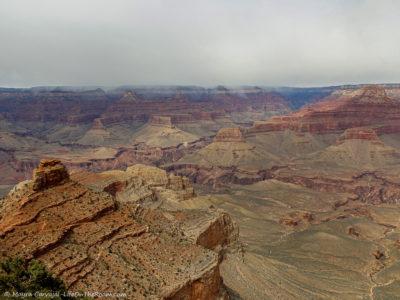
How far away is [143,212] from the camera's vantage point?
55750 mm

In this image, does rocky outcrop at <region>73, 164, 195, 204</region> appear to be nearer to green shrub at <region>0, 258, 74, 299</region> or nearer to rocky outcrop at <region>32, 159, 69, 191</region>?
rocky outcrop at <region>32, 159, 69, 191</region>

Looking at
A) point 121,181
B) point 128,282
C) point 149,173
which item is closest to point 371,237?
point 149,173

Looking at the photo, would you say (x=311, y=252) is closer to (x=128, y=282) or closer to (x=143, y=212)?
(x=143, y=212)

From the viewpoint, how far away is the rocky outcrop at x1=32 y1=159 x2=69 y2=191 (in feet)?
151

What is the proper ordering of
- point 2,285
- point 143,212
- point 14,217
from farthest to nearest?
point 143,212
point 14,217
point 2,285

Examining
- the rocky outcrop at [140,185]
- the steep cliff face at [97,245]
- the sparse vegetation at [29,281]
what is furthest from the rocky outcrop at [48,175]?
the rocky outcrop at [140,185]

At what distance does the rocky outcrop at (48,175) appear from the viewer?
46.1m

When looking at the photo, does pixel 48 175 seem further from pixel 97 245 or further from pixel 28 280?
pixel 28 280

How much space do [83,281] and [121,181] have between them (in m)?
62.5

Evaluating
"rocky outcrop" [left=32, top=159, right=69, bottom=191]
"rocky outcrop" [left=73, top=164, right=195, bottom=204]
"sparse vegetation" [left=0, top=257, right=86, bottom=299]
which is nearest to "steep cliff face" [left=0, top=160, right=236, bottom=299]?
"rocky outcrop" [left=32, top=159, right=69, bottom=191]

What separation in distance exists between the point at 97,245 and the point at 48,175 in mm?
8160

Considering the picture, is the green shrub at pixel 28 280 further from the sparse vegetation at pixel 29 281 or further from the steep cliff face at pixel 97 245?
the steep cliff face at pixel 97 245

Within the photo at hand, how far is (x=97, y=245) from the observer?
43.7 metres

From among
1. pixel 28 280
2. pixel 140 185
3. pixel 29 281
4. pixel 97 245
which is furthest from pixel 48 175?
pixel 140 185
